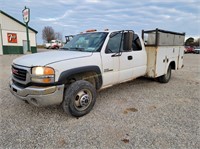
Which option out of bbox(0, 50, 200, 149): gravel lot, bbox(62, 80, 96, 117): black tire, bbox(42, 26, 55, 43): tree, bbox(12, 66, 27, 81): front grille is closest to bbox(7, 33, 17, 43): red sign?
bbox(0, 50, 200, 149): gravel lot

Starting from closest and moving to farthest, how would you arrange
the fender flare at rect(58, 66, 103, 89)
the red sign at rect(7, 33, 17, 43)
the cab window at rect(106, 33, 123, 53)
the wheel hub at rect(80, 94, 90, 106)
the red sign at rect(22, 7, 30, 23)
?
the fender flare at rect(58, 66, 103, 89)
the wheel hub at rect(80, 94, 90, 106)
the cab window at rect(106, 33, 123, 53)
the red sign at rect(22, 7, 30, 23)
the red sign at rect(7, 33, 17, 43)

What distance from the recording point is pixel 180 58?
6602 millimetres

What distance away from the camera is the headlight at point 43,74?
2.80 meters

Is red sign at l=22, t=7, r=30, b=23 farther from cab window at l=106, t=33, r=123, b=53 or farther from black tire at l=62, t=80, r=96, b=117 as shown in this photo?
black tire at l=62, t=80, r=96, b=117

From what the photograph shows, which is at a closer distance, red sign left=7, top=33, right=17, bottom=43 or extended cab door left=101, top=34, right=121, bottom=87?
extended cab door left=101, top=34, right=121, bottom=87

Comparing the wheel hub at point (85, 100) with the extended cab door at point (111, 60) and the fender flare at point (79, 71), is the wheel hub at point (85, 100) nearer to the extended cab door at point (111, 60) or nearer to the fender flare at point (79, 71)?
the fender flare at point (79, 71)

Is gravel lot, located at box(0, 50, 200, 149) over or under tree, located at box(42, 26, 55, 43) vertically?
under

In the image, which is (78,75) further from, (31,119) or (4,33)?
(4,33)

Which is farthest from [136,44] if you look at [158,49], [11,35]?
[11,35]

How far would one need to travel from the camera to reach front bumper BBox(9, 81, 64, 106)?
2.82 meters

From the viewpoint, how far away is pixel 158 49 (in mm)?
4984

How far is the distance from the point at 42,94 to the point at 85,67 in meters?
0.99

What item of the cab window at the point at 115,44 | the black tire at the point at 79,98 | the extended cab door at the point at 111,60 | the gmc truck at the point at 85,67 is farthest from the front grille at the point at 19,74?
the cab window at the point at 115,44

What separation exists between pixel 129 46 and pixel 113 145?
232cm
